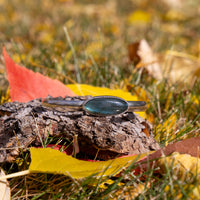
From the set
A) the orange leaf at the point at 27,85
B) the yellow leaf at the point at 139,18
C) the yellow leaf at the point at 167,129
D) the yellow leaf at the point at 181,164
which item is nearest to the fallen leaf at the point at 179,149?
the yellow leaf at the point at 181,164

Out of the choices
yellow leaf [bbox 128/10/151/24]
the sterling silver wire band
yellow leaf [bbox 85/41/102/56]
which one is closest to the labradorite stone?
the sterling silver wire band

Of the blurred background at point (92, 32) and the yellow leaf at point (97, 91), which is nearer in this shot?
the yellow leaf at point (97, 91)

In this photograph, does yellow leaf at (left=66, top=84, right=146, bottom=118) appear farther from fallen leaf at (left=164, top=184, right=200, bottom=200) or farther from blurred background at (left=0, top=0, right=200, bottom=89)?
fallen leaf at (left=164, top=184, right=200, bottom=200)

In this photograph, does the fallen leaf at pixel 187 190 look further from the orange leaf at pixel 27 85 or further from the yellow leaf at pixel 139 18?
the yellow leaf at pixel 139 18

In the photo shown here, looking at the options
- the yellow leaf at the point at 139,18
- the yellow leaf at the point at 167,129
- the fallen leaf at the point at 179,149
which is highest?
the yellow leaf at the point at 139,18

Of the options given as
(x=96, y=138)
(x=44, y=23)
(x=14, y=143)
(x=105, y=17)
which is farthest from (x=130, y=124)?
(x=105, y=17)

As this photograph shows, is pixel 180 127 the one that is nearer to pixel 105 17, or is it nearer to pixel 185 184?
pixel 185 184
